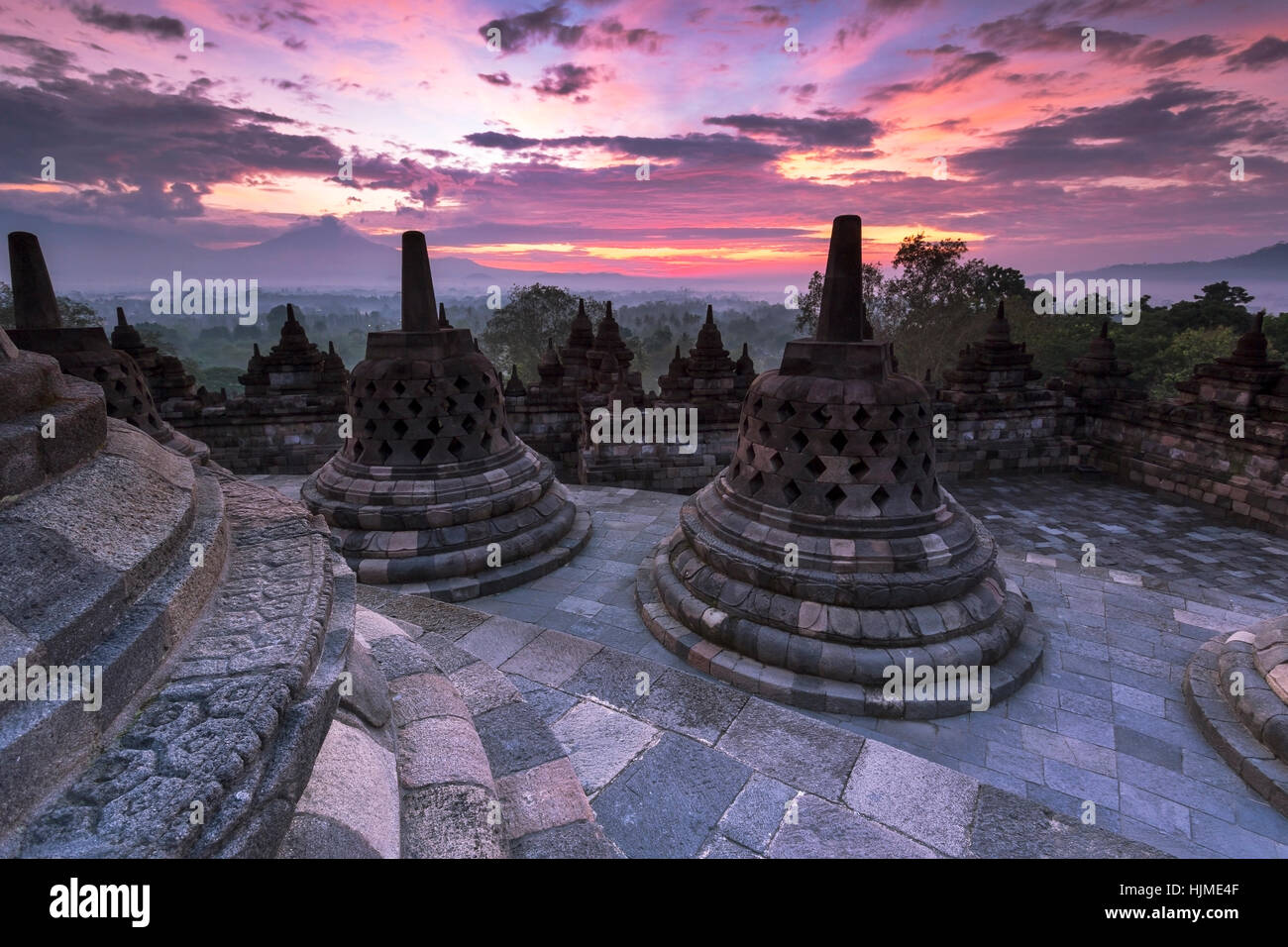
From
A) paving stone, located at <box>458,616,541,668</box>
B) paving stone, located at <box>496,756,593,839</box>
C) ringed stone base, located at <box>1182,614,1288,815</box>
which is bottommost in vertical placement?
ringed stone base, located at <box>1182,614,1288,815</box>

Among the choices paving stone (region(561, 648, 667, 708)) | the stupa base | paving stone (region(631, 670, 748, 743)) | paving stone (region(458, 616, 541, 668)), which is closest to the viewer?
paving stone (region(631, 670, 748, 743))

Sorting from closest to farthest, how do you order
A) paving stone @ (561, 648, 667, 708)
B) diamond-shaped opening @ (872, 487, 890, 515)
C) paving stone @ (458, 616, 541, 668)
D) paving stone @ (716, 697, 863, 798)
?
paving stone @ (716, 697, 863, 798), paving stone @ (561, 648, 667, 708), paving stone @ (458, 616, 541, 668), diamond-shaped opening @ (872, 487, 890, 515)

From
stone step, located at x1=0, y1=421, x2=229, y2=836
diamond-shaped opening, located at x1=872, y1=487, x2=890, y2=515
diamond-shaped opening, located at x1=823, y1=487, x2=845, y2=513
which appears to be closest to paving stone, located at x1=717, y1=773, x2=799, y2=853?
stone step, located at x1=0, y1=421, x2=229, y2=836

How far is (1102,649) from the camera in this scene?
6.04 m

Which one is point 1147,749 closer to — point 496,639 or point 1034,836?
point 1034,836

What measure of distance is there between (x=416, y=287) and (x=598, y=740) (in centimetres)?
619

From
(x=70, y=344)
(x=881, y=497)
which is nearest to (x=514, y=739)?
(x=881, y=497)

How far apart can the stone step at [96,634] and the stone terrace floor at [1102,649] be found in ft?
13.9

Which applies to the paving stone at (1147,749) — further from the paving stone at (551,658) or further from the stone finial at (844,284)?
the paving stone at (551,658)

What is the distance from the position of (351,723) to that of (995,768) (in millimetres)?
4367

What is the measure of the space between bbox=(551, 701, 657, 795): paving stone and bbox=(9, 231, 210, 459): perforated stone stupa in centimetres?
710

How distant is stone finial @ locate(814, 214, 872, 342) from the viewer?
5852mm

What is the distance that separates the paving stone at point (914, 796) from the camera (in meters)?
2.89

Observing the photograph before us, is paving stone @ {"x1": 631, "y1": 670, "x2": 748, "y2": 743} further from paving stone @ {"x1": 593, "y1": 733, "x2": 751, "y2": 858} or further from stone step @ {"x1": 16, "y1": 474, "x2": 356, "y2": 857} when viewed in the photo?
stone step @ {"x1": 16, "y1": 474, "x2": 356, "y2": 857}
